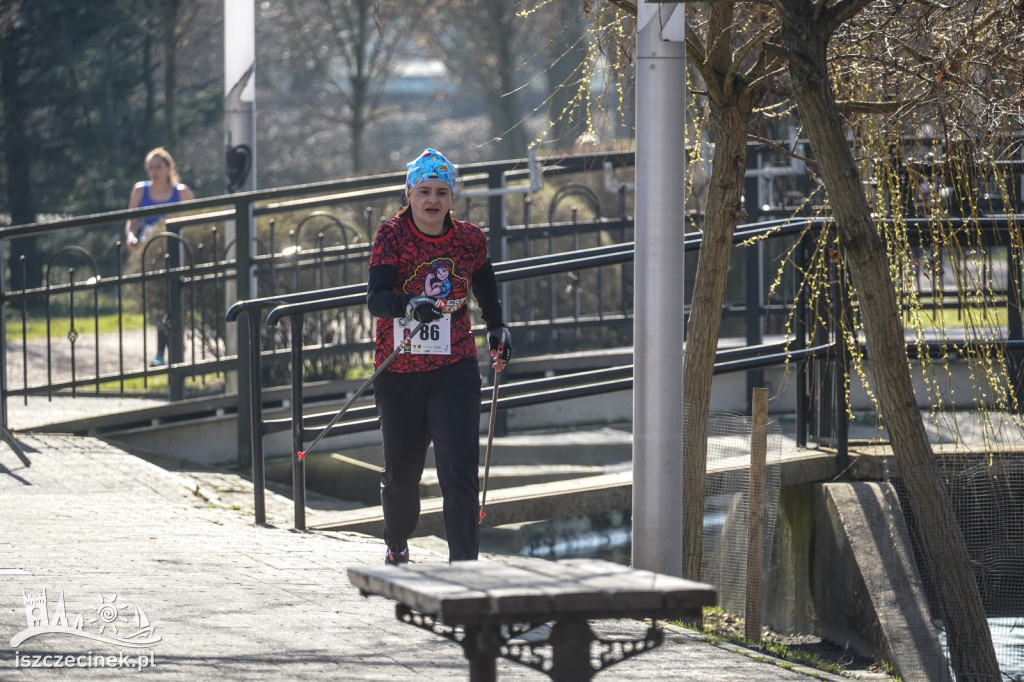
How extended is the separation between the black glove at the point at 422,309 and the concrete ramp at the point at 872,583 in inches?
102

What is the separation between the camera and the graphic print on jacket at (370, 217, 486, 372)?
550cm

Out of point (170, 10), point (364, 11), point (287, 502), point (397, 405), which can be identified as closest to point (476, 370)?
point (397, 405)

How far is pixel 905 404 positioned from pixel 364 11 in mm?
18376

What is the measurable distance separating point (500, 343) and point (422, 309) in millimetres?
554

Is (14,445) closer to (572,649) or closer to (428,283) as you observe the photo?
(428,283)

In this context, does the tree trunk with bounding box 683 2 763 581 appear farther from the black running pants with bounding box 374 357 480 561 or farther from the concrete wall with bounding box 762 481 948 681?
the black running pants with bounding box 374 357 480 561

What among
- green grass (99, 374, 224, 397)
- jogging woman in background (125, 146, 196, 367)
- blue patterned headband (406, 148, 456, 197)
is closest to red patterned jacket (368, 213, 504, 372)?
blue patterned headband (406, 148, 456, 197)

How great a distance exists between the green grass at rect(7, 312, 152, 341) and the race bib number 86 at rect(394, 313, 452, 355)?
9451mm

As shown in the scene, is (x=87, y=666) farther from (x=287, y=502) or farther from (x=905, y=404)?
(x=287, y=502)

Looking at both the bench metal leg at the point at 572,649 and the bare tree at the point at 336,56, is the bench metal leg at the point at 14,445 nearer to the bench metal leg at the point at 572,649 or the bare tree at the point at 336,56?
the bench metal leg at the point at 572,649

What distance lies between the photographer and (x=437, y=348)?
5.52m

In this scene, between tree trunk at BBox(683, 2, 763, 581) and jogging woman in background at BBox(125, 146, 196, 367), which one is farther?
jogging woman in background at BBox(125, 146, 196, 367)

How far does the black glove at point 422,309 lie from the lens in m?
5.19

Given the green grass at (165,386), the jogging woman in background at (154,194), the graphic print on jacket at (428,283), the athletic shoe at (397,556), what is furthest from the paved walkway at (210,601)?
the jogging woman in background at (154,194)
